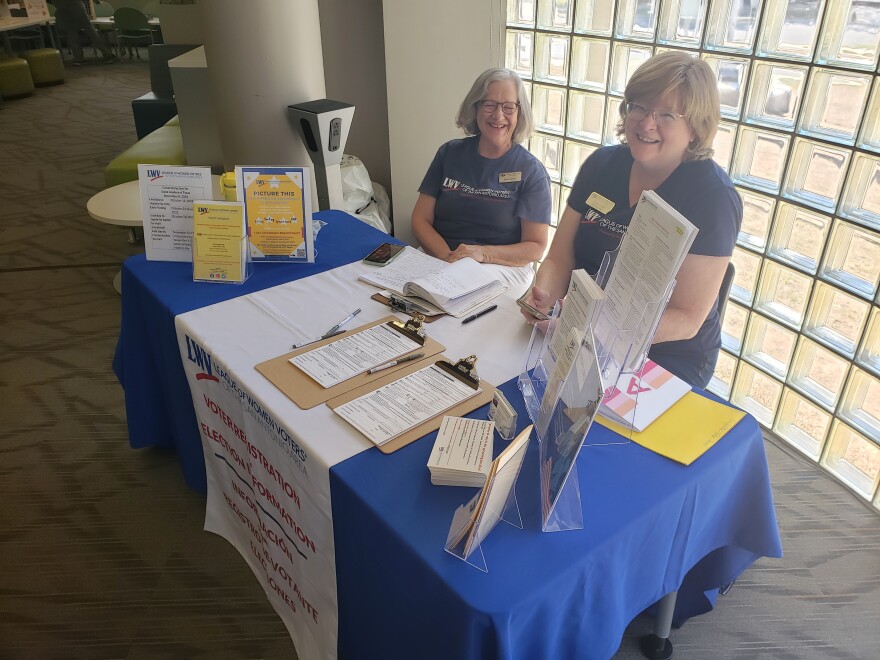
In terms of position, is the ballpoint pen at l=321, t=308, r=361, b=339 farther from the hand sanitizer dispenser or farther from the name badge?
the hand sanitizer dispenser

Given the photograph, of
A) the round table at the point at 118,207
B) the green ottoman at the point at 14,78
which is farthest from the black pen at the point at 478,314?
the green ottoman at the point at 14,78

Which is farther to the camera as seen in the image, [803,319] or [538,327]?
[803,319]

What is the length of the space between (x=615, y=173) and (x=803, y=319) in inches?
33.3

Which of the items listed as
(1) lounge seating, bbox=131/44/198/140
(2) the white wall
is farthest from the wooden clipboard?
(1) lounge seating, bbox=131/44/198/140

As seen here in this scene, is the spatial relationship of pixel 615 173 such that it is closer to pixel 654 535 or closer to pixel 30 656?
pixel 654 535

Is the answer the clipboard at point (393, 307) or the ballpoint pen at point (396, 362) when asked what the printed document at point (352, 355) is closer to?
the ballpoint pen at point (396, 362)

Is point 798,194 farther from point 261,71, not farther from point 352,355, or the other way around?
point 261,71

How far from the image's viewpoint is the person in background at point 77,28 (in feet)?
32.8

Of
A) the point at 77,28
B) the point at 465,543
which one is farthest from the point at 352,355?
the point at 77,28

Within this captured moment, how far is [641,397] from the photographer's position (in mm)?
1370

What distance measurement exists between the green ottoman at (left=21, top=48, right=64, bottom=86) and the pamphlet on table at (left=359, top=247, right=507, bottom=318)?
29.1ft

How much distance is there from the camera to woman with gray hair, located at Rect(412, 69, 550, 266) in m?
2.39

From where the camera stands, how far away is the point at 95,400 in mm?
2785

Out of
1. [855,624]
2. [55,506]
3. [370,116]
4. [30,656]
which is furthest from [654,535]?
[370,116]
